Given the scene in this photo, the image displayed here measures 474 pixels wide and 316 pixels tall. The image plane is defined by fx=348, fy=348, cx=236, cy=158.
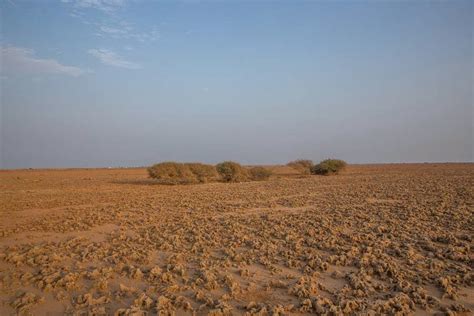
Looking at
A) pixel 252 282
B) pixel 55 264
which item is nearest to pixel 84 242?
pixel 55 264

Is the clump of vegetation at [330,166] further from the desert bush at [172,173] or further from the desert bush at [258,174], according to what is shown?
the desert bush at [172,173]

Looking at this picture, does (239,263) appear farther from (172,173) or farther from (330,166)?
(330,166)

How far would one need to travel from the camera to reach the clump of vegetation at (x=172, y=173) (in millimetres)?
29047

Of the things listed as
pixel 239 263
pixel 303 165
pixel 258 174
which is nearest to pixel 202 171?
pixel 258 174

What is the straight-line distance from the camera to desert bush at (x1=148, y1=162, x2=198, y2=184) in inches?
1144

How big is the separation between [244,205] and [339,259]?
7.65 m

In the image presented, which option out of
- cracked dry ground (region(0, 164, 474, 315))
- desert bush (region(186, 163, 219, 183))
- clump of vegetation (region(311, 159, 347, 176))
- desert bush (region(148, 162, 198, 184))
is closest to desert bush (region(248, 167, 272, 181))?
desert bush (region(186, 163, 219, 183))

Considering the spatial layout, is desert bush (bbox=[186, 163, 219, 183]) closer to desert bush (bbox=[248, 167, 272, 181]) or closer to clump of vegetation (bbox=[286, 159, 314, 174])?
desert bush (bbox=[248, 167, 272, 181])

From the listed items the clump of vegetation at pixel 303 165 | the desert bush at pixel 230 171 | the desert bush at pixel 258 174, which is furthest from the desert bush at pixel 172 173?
the clump of vegetation at pixel 303 165

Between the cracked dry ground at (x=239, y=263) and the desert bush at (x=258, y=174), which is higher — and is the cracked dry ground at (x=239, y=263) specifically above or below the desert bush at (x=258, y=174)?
below

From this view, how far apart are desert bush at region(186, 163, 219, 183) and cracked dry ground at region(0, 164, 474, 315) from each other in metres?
18.7

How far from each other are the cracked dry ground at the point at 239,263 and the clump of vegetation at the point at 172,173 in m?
17.7

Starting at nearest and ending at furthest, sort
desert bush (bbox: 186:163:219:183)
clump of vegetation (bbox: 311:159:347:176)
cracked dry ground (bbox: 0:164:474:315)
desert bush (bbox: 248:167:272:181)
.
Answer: cracked dry ground (bbox: 0:164:474:315)
desert bush (bbox: 186:163:219:183)
desert bush (bbox: 248:167:272:181)
clump of vegetation (bbox: 311:159:347:176)

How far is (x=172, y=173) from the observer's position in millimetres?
29250
